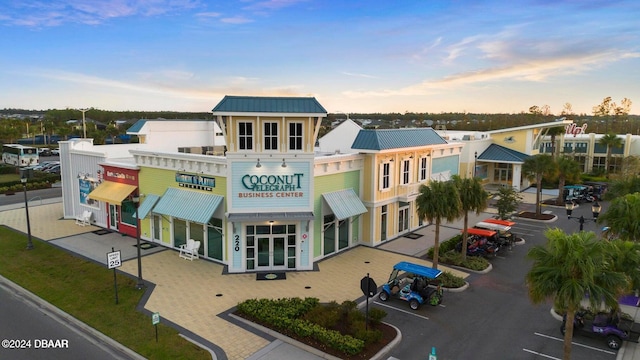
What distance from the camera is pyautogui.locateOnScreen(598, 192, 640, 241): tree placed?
750 inches

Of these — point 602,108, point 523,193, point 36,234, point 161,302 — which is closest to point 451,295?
point 161,302

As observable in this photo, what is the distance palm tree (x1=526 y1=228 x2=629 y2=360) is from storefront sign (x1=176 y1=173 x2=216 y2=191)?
17.1m

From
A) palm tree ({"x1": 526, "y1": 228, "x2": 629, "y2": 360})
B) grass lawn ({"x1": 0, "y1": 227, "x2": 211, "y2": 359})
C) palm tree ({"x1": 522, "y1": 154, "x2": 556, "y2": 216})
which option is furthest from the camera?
palm tree ({"x1": 522, "y1": 154, "x2": 556, "y2": 216})

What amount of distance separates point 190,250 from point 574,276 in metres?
19.7

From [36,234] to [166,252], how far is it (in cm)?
1125

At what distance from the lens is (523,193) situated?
4875 centimetres

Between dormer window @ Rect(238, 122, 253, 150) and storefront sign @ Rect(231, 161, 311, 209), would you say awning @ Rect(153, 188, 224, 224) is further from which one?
dormer window @ Rect(238, 122, 253, 150)

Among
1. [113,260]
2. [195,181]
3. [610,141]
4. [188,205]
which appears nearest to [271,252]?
[188,205]

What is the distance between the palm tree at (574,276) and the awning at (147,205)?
71.9 ft

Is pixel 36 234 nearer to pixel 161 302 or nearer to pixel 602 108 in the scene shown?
pixel 161 302

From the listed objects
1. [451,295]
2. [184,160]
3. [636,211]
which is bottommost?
[451,295]

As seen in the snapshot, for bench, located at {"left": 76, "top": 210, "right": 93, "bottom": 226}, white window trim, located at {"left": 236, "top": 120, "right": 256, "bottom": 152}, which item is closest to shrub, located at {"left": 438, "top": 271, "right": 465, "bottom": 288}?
white window trim, located at {"left": 236, "top": 120, "right": 256, "bottom": 152}

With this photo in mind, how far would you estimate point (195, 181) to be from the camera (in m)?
24.7

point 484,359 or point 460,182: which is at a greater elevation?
point 460,182
